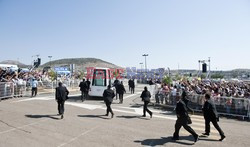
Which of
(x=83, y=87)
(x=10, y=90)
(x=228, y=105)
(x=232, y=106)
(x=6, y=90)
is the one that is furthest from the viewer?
(x=10, y=90)

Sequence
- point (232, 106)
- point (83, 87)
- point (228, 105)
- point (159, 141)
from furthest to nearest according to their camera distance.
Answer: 1. point (83, 87)
2. point (228, 105)
3. point (232, 106)
4. point (159, 141)

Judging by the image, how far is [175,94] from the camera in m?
16.5

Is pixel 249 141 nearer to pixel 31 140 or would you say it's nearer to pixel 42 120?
pixel 31 140

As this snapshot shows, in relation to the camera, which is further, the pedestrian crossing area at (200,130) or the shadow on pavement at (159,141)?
the pedestrian crossing area at (200,130)

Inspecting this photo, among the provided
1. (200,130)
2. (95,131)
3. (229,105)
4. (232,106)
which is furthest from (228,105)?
(95,131)

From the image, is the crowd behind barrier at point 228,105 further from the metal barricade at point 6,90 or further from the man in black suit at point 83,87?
the metal barricade at point 6,90

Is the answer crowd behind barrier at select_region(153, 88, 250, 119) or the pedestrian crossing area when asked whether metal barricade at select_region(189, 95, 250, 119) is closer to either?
crowd behind barrier at select_region(153, 88, 250, 119)

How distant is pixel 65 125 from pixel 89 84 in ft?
31.1

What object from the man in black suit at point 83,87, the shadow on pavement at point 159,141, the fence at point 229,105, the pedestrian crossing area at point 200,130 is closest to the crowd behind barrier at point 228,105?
the fence at point 229,105

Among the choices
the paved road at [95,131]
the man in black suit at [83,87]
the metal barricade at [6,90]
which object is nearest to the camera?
the paved road at [95,131]

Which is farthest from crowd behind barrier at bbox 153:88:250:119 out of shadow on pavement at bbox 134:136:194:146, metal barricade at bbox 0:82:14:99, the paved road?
metal barricade at bbox 0:82:14:99

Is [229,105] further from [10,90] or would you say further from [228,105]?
[10,90]

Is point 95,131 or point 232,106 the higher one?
point 232,106

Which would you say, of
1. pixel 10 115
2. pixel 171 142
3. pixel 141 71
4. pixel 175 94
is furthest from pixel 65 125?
pixel 141 71
